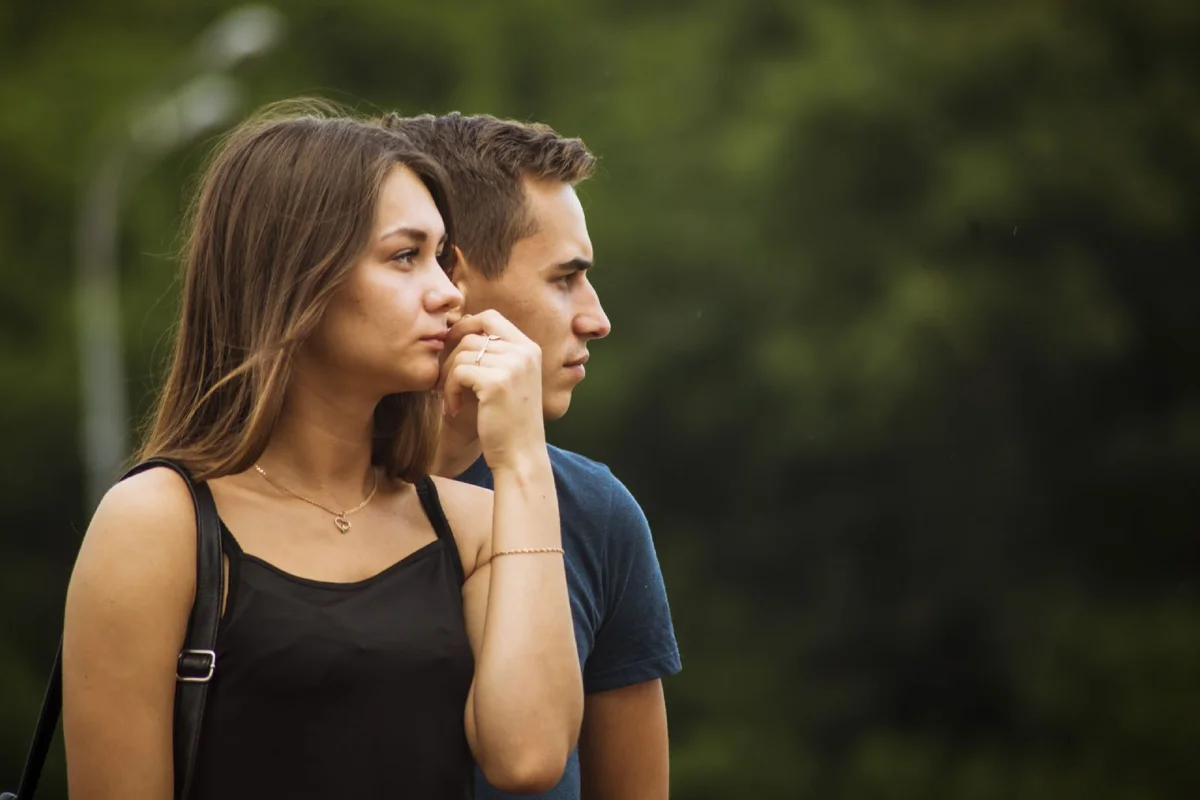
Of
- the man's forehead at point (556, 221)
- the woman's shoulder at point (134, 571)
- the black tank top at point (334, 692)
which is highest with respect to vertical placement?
the man's forehead at point (556, 221)

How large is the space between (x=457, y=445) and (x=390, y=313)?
0.82 metres

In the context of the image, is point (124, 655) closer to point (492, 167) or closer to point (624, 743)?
point (624, 743)

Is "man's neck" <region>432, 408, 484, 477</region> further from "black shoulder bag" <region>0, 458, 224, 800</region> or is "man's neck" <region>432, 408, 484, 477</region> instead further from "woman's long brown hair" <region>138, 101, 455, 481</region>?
"black shoulder bag" <region>0, 458, 224, 800</region>

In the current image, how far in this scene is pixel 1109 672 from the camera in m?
22.6

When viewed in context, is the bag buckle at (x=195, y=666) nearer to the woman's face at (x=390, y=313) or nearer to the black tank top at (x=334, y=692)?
the black tank top at (x=334, y=692)

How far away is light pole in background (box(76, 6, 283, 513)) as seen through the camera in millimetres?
17781

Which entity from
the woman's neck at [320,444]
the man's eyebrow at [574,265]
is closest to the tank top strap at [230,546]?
the woman's neck at [320,444]

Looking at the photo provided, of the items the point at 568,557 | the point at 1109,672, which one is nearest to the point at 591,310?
the point at 568,557

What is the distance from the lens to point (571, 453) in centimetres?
390

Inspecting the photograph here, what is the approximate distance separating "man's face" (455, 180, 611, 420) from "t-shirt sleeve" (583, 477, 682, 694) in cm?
36

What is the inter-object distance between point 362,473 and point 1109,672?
821 inches

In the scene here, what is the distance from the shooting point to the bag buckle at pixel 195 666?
2826mm

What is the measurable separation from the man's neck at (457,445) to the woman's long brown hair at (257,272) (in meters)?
0.81

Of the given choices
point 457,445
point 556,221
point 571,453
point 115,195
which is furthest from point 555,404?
point 115,195
